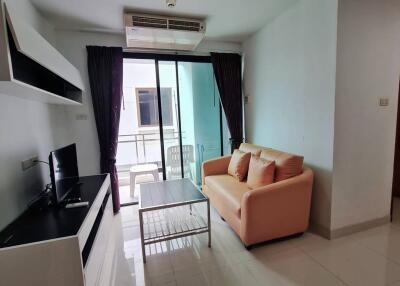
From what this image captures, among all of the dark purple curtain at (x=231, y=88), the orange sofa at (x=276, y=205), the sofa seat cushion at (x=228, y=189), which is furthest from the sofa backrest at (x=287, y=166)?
the dark purple curtain at (x=231, y=88)

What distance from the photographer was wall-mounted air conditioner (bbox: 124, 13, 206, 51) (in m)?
2.61

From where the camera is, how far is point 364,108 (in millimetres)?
2291

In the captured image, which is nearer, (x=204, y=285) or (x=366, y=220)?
(x=204, y=285)

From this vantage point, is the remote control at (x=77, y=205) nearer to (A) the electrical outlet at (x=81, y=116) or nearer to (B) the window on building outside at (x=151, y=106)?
(A) the electrical outlet at (x=81, y=116)

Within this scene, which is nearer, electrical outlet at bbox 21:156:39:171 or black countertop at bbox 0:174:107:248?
black countertop at bbox 0:174:107:248

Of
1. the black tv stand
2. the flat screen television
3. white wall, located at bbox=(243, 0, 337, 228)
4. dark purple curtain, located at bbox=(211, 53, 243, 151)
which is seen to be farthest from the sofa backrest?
the flat screen television

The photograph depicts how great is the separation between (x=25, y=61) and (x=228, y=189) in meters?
2.23

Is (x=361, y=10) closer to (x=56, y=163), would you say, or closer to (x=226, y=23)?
(x=226, y=23)

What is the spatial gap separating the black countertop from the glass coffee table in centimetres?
59

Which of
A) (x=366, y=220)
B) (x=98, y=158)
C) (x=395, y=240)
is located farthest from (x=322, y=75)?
(x=98, y=158)

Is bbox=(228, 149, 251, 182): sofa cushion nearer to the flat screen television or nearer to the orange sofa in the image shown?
the orange sofa

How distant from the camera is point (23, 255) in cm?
124

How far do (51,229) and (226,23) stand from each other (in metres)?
3.02

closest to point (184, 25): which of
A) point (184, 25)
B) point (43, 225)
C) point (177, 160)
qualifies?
point (184, 25)
